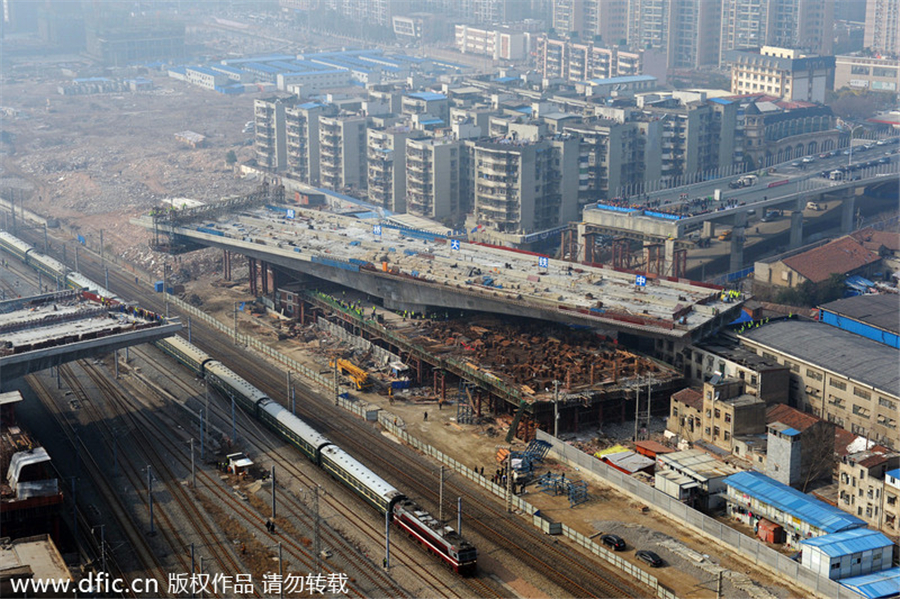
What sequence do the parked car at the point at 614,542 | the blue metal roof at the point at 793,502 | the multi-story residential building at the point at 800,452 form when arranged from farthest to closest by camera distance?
the multi-story residential building at the point at 800,452
the parked car at the point at 614,542
the blue metal roof at the point at 793,502

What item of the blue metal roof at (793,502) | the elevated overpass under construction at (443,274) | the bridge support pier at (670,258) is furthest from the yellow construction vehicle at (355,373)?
the bridge support pier at (670,258)

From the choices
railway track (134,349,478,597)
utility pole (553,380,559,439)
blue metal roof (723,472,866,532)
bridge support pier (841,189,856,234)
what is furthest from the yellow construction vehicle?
bridge support pier (841,189,856,234)

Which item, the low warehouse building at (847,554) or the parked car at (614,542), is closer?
the low warehouse building at (847,554)

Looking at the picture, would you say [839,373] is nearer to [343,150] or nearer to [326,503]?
[326,503]

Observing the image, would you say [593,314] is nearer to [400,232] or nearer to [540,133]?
[400,232]

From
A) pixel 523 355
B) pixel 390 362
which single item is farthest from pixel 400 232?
pixel 523 355

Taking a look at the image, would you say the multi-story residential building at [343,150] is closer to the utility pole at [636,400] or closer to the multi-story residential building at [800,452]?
the utility pole at [636,400]

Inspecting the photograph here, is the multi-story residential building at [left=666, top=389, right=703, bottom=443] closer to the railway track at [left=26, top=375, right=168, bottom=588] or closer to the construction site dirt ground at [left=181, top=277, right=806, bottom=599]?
the construction site dirt ground at [left=181, top=277, right=806, bottom=599]
